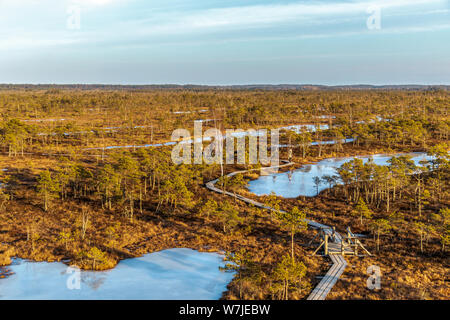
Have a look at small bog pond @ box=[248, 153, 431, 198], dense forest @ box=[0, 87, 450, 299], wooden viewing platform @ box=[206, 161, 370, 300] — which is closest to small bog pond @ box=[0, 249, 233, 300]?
dense forest @ box=[0, 87, 450, 299]

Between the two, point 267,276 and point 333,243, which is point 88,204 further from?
point 333,243

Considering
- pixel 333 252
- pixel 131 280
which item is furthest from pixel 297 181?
pixel 131 280

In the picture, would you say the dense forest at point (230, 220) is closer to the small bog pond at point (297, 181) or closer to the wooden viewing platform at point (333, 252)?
the wooden viewing platform at point (333, 252)

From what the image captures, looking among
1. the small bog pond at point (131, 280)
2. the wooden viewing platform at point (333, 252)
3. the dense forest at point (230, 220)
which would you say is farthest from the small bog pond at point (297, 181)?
the small bog pond at point (131, 280)
